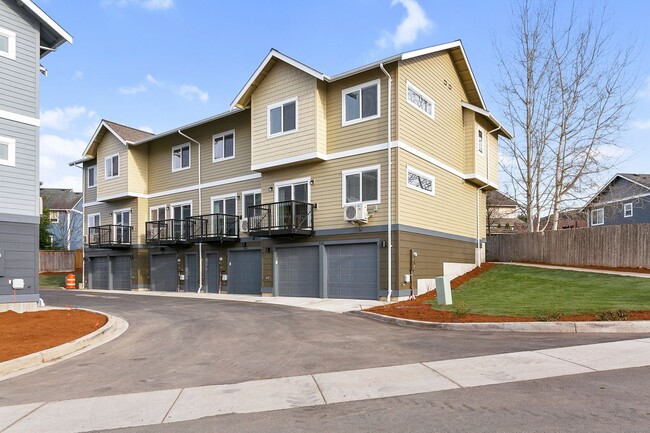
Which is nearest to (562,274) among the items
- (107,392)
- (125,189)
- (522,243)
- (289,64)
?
(522,243)

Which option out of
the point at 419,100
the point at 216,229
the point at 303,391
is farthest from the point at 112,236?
the point at 303,391

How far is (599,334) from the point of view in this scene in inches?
370

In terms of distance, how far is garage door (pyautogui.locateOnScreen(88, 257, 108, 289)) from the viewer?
3127 cm

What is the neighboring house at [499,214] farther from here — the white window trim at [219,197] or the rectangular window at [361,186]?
the white window trim at [219,197]

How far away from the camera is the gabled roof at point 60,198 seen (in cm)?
6034

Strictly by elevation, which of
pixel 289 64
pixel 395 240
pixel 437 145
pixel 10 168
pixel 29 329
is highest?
pixel 289 64

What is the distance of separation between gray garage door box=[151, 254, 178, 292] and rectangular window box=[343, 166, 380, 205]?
13423 millimetres

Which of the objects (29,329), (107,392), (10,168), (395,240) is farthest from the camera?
(395,240)

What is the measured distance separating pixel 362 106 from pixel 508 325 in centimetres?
1152

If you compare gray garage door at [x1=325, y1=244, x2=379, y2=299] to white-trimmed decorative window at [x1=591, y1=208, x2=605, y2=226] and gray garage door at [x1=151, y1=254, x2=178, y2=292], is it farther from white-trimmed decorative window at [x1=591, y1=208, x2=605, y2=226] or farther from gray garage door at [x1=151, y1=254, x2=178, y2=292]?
white-trimmed decorative window at [x1=591, y1=208, x2=605, y2=226]

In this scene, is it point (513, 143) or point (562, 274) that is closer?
point (562, 274)

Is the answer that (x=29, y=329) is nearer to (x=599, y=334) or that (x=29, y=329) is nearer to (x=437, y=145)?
(x=599, y=334)

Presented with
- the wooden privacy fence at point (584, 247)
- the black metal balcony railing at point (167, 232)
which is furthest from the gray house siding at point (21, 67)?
the wooden privacy fence at point (584, 247)

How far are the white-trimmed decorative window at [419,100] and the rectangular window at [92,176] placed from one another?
77.7ft
